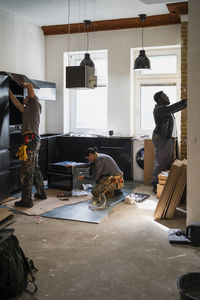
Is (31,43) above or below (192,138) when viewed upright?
above

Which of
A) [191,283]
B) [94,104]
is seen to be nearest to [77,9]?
[94,104]

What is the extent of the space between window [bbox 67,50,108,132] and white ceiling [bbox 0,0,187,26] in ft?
3.16

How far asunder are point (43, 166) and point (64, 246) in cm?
347

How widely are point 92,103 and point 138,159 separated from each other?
178 cm

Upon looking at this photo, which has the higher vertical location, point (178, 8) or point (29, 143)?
point (178, 8)

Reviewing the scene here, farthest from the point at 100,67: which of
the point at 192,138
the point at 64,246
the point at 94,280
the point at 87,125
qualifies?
the point at 94,280

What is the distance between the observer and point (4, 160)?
5.59 metres

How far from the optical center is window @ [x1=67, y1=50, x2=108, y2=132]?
7953 mm

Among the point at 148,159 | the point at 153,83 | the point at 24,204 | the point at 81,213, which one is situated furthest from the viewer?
the point at 153,83

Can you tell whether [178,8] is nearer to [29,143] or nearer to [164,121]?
[164,121]

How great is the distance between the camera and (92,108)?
26.6 ft

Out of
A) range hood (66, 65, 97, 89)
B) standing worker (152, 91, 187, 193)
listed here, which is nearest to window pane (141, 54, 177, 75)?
standing worker (152, 91, 187, 193)

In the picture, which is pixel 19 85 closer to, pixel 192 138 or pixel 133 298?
pixel 192 138

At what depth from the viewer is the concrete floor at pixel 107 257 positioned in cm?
299
